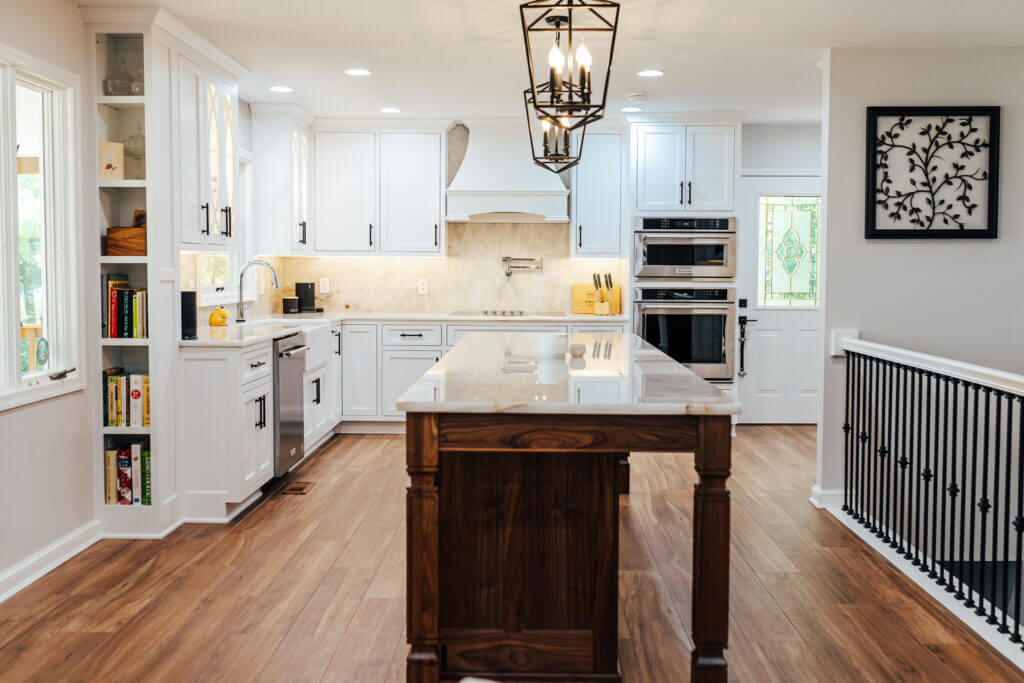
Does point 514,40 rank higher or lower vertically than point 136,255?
higher

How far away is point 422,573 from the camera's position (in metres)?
2.33

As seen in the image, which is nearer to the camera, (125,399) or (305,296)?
(125,399)

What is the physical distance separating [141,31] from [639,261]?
12.6 ft

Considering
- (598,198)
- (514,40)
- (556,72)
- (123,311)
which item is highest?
(514,40)

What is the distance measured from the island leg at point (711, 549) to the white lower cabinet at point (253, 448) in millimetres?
2683

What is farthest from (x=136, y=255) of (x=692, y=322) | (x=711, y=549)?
(x=692, y=322)

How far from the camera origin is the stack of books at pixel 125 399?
3.95 m

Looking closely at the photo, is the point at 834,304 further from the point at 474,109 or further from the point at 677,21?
the point at 474,109

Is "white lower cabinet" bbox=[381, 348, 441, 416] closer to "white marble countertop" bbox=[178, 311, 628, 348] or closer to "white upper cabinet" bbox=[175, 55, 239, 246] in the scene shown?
"white marble countertop" bbox=[178, 311, 628, 348]

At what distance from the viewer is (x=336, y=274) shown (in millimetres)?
7078

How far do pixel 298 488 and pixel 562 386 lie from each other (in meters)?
2.89

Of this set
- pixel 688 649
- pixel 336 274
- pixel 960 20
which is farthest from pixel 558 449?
pixel 336 274

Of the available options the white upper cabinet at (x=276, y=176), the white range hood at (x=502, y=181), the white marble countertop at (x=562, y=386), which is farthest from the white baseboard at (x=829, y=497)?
the white upper cabinet at (x=276, y=176)

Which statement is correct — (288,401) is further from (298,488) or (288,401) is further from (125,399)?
(125,399)
